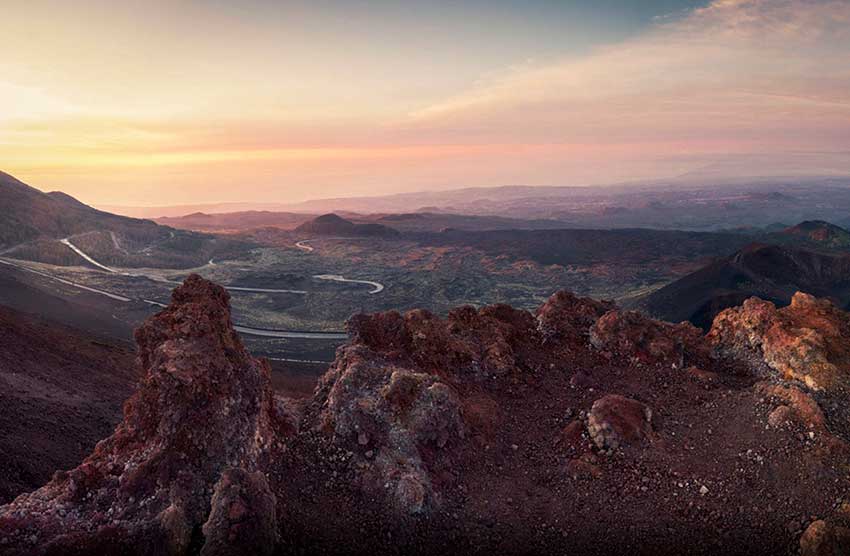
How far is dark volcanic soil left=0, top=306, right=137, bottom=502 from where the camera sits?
15.7m

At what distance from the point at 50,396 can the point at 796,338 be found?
2727 cm

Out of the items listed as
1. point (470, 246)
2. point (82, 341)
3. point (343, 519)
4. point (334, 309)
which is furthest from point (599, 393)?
point (470, 246)

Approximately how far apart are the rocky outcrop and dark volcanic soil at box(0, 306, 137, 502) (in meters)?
5.23

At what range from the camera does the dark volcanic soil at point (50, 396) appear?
15.7 m

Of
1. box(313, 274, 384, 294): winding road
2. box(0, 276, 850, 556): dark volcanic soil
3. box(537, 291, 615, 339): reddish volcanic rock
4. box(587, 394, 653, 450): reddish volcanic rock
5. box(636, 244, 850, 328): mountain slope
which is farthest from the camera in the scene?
box(313, 274, 384, 294): winding road

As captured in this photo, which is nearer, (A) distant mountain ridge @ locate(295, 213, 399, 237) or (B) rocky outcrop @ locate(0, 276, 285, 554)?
(B) rocky outcrop @ locate(0, 276, 285, 554)

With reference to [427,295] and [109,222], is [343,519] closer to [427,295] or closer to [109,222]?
[427,295]

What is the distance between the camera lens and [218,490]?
33.1 feet

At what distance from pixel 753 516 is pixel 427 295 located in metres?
68.3

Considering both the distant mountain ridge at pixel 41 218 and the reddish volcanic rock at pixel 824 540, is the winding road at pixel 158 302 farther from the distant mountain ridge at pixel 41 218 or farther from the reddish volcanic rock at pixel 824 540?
the reddish volcanic rock at pixel 824 540

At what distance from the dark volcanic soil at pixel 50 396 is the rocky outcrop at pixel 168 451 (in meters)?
5.23

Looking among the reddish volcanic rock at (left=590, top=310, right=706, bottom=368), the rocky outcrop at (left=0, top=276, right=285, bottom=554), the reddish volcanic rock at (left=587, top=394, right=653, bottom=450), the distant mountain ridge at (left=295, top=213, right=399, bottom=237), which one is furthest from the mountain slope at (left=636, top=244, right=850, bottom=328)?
the distant mountain ridge at (left=295, top=213, right=399, bottom=237)

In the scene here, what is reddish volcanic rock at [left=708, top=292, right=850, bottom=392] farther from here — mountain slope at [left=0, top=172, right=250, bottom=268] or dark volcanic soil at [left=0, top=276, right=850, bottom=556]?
mountain slope at [left=0, top=172, right=250, bottom=268]

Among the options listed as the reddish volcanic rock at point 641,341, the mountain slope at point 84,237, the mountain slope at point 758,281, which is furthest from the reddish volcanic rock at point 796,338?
the mountain slope at point 84,237
